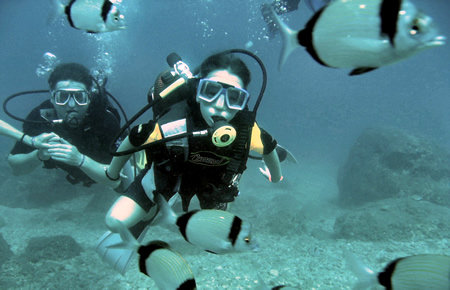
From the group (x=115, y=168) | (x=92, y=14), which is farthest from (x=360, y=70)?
(x=115, y=168)

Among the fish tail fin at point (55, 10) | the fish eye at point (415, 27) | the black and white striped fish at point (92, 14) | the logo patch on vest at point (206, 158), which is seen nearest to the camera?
the fish eye at point (415, 27)

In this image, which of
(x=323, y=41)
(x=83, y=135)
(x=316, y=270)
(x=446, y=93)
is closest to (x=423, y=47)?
(x=323, y=41)

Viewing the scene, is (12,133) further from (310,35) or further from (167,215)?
(310,35)

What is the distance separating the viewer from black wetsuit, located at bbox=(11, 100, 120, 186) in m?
4.83

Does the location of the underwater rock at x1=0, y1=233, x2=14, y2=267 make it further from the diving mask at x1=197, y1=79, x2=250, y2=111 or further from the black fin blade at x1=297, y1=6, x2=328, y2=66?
the black fin blade at x1=297, y1=6, x2=328, y2=66

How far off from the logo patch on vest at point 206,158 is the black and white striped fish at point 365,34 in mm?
2103

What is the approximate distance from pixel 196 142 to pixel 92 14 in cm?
160

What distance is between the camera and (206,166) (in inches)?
126

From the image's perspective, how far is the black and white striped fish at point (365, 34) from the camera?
925 mm

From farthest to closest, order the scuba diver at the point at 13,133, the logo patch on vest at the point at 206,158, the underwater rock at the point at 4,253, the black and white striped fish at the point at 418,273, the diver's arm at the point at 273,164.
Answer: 1. the underwater rock at the point at 4,253
2. the scuba diver at the point at 13,133
3. the diver's arm at the point at 273,164
4. the logo patch on vest at the point at 206,158
5. the black and white striped fish at the point at 418,273

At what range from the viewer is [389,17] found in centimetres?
94

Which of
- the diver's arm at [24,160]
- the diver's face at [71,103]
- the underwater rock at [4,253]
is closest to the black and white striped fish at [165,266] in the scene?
the diver's face at [71,103]

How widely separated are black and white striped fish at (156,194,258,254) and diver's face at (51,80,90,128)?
3.81 m

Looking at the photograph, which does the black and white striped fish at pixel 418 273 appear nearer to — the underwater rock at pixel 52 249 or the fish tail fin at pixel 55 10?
the fish tail fin at pixel 55 10
